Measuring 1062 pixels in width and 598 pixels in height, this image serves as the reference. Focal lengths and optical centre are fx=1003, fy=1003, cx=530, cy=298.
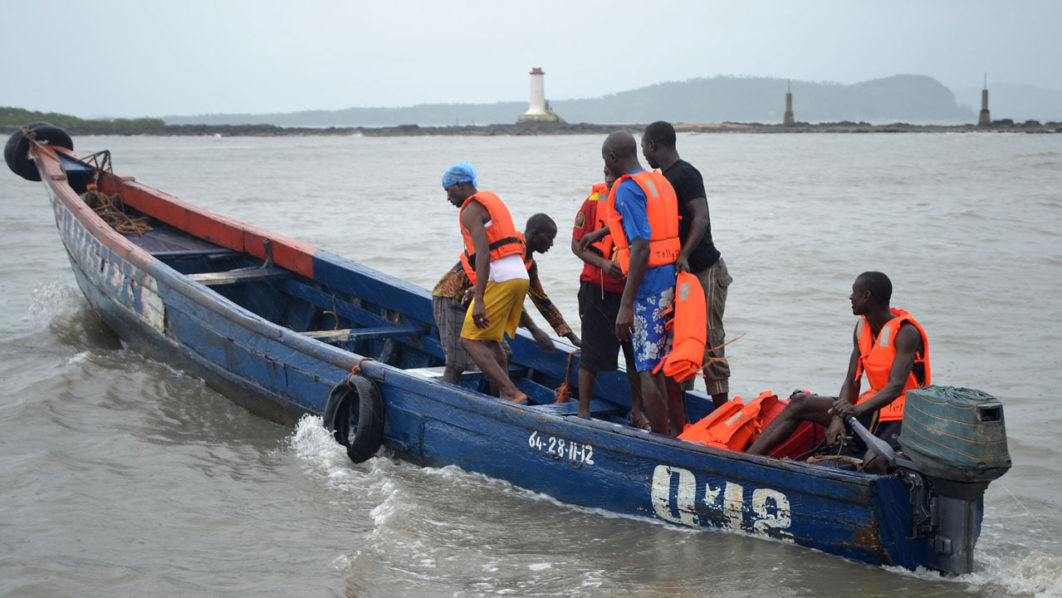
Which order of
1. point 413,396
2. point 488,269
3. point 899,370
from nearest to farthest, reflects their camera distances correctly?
point 899,370 → point 488,269 → point 413,396

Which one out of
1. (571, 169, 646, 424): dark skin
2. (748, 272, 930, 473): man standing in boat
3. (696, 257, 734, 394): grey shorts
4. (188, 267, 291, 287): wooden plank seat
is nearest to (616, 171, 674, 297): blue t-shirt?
(571, 169, 646, 424): dark skin

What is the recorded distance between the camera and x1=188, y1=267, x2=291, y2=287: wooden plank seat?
7.73m

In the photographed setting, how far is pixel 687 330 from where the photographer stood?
189 inches

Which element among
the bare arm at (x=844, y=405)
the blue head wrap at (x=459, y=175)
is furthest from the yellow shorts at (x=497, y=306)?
the bare arm at (x=844, y=405)

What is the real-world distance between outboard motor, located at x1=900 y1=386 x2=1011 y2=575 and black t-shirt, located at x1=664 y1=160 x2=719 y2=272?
1.42 m

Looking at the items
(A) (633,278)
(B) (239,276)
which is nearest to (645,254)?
(A) (633,278)

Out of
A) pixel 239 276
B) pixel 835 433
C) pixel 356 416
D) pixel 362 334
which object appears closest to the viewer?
pixel 835 433

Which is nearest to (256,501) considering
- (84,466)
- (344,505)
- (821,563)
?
(344,505)

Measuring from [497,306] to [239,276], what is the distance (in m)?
3.26

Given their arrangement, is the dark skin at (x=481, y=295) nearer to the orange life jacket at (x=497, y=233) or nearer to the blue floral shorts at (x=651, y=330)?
the orange life jacket at (x=497, y=233)

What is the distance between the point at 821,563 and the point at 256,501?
312 centimetres

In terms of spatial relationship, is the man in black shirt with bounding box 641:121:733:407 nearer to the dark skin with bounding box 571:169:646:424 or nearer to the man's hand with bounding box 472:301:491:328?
the dark skin with bounding box 571:169:646:424

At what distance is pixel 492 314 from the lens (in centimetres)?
545

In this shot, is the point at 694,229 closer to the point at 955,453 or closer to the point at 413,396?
the point at 955,453
